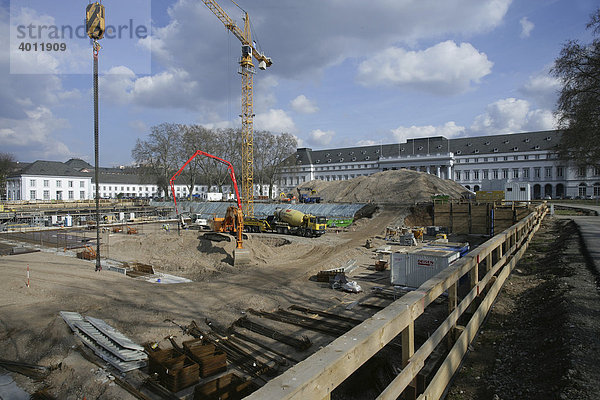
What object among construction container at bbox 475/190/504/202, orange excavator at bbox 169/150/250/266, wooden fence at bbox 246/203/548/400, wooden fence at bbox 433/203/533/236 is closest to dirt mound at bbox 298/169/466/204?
construction container at bbox 475/190/504/202

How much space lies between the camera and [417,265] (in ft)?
42.7

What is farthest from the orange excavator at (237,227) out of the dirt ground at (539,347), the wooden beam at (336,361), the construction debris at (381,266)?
the wooden beam at (336,361)

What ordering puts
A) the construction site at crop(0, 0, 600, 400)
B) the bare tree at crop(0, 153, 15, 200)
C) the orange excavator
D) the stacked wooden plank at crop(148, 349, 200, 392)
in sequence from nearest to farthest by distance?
the construction site at crop(0, 0, 600, 400) → the stacked wooden plank at crop(148, 349, 200, 392) → the orange excavator → the bare tree at crop(0, 153, 15, 200)

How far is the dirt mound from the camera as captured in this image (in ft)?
167

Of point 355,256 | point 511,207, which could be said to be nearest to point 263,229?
point 355,256

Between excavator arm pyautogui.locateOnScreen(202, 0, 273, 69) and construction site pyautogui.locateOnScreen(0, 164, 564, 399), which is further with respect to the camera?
excavator arm pyautogui.locateOnScreen(202, 0, 273, 69)

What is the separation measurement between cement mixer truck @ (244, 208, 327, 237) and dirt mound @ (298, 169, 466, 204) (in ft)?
60.1

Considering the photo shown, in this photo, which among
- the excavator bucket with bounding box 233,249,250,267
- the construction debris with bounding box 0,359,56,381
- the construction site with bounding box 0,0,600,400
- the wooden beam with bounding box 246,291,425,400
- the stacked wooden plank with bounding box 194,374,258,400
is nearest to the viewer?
the wooden beam with bounding box 246,291,425,400

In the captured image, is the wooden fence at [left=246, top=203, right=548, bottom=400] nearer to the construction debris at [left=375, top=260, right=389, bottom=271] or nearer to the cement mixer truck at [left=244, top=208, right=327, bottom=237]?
the construction debris at [left=375, top=260, right=389, bottom=271]

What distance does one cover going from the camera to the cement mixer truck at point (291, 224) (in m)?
32.2

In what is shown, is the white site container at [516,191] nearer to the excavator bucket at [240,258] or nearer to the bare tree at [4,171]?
the excavator bucket at [240,258]

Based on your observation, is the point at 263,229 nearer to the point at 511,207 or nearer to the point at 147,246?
the point at 147,246

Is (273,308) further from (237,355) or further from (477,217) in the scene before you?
(477,217)

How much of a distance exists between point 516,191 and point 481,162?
46723 mm
